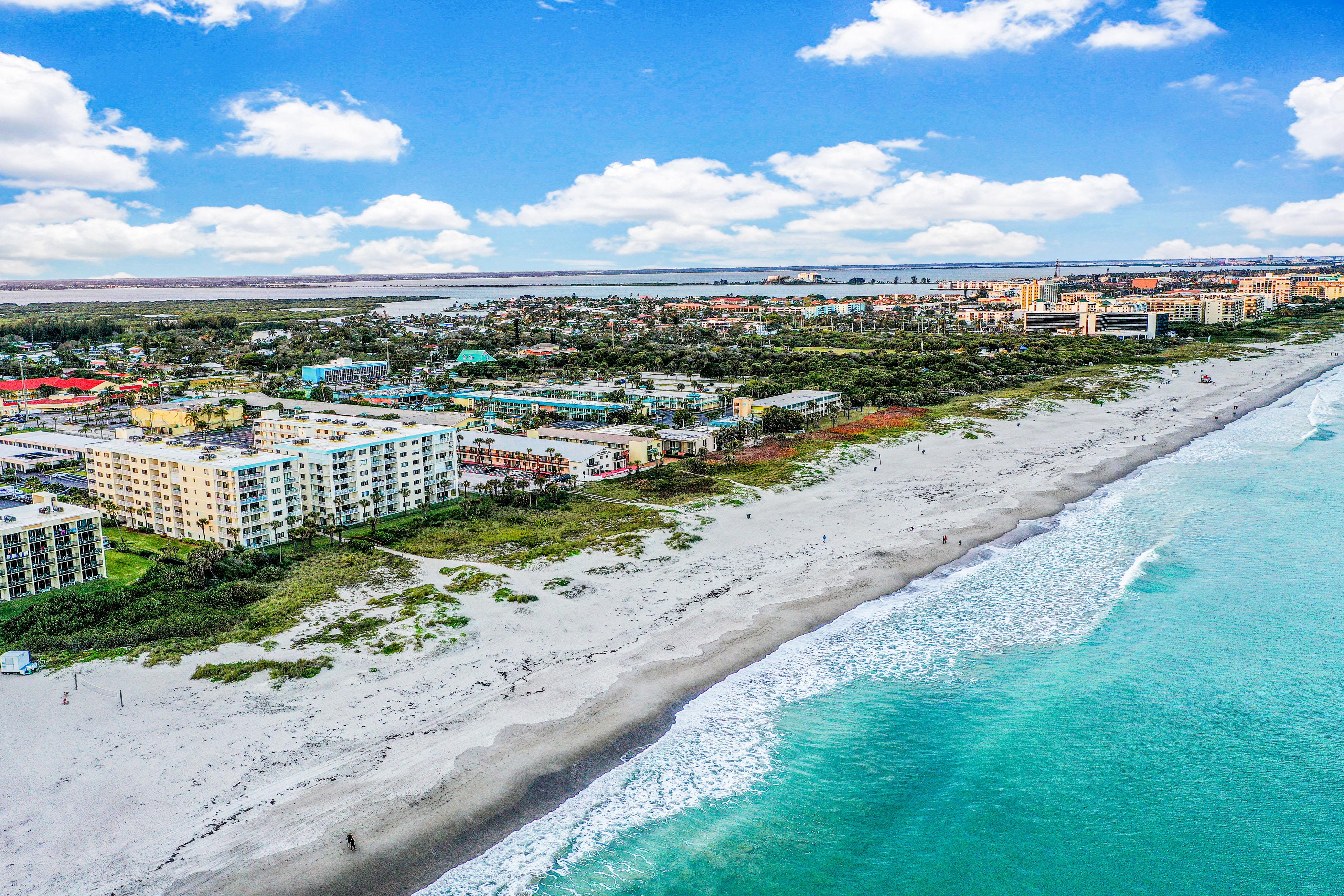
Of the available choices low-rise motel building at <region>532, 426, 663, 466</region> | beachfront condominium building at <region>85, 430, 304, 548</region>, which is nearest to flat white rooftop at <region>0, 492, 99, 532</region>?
beachfront condominium building at <region>85, 430, 304, 548</region>

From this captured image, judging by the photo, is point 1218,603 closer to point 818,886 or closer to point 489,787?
point 818,886

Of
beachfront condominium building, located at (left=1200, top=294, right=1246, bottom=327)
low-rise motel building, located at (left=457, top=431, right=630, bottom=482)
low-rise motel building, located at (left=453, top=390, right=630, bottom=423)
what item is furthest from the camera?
beachfront condominium building, located at (left=1200, top=294, right=1246, bottom=327)

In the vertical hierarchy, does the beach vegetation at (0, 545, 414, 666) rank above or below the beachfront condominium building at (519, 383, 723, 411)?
below

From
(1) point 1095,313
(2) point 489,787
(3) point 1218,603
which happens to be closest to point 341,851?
(2) point 489,787

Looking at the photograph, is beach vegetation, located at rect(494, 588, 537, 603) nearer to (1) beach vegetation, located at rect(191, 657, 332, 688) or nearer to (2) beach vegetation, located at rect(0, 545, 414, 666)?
(2) beach vegetation, located at rect(0, 545, 414, 666)

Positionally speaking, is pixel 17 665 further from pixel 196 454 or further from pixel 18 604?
pixel 196 454

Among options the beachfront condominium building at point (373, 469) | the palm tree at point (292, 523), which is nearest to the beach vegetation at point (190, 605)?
the palm tree at point (292, 523)
